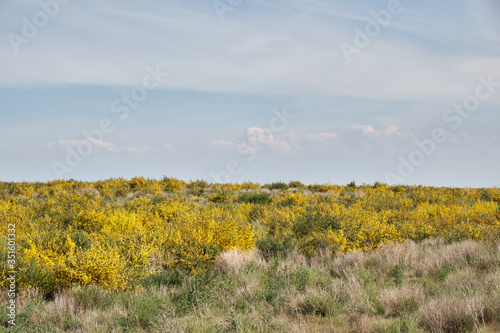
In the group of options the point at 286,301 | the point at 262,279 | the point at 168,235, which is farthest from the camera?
the point at 168,235

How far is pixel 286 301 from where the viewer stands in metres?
5.37

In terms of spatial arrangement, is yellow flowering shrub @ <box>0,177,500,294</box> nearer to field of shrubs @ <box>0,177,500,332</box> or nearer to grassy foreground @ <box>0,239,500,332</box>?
field of shrubs @ <box>0,177,500,332</box>

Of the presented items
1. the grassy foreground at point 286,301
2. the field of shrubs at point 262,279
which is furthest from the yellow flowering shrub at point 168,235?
the grassy foreground at point 286,301

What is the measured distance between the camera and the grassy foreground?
14.9ft

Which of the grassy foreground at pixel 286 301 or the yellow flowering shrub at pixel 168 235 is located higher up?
the yellow flowering shrub at pixel 168 235

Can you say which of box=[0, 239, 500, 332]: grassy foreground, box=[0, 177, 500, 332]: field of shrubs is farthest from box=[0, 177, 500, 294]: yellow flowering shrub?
box=[0, 239, 500, 332]: grassy foreground

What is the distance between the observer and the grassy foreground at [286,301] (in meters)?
4.54

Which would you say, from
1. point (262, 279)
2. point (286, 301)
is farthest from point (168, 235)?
point (286, 301)

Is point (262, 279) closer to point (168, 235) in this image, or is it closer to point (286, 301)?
point (286, 301)

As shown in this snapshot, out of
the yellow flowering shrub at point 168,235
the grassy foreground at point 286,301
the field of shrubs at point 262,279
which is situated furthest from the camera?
the yellow flowering shrub at point 168,235

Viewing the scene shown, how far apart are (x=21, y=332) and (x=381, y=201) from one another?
1464 centimetres

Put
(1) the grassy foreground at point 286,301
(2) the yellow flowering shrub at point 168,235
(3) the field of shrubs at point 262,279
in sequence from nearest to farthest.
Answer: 1. (1) the grassy foreground at point 286,301
2. (3) the field of shrubs at point 262,279
3. (2) the yellow flowering shrub at point 168,235

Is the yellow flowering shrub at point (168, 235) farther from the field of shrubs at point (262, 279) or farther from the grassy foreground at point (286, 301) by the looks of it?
the grassy foreground at point (286, 301)

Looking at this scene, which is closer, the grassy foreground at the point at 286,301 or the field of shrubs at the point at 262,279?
the grassy foreground at the point at 286,301
